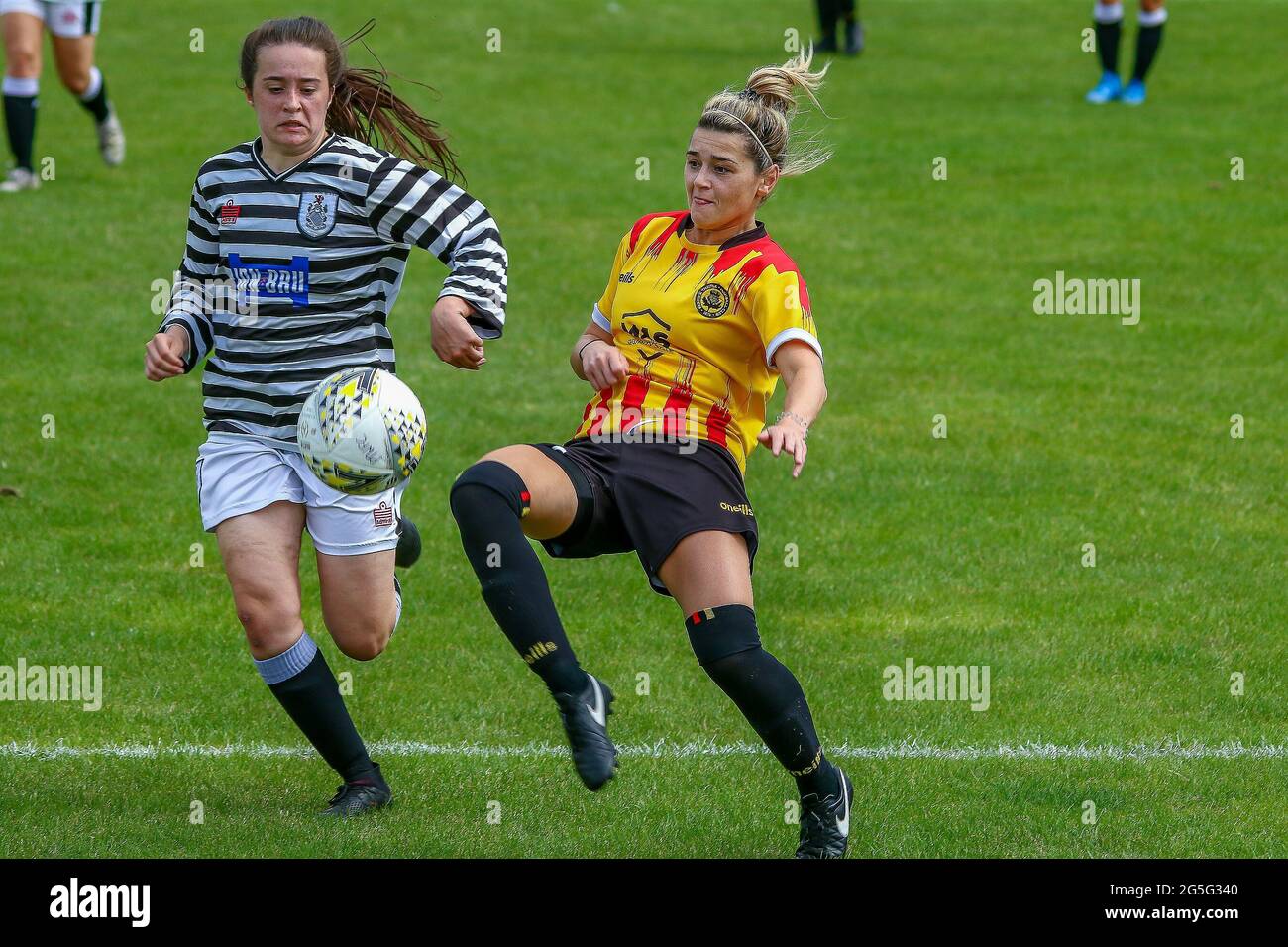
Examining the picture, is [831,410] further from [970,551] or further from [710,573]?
[710,573]

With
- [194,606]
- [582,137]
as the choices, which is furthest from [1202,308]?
[194,606]

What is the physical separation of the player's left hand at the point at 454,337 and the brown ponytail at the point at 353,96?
0.68 m

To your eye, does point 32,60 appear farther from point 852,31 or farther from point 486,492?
point 852,31

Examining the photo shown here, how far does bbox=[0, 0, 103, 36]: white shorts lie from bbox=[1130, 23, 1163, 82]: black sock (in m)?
9.68

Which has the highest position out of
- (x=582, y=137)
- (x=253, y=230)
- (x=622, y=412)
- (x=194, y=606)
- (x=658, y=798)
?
(x=582, y=137)

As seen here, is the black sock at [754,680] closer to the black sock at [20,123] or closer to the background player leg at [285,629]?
the background player leg at [285,629]

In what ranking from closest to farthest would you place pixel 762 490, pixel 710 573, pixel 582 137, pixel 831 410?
pixel 710 573 < pixel 762 490 < pixel 831 410 < pixel 582 137

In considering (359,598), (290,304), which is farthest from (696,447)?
(290,304)

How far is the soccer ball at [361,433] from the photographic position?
4629mm

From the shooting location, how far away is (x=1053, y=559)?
791cm

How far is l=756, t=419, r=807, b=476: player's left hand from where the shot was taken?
14.0ft

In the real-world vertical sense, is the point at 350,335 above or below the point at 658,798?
above

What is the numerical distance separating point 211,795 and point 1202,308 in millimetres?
8455

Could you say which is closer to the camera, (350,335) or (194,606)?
(350,335)
